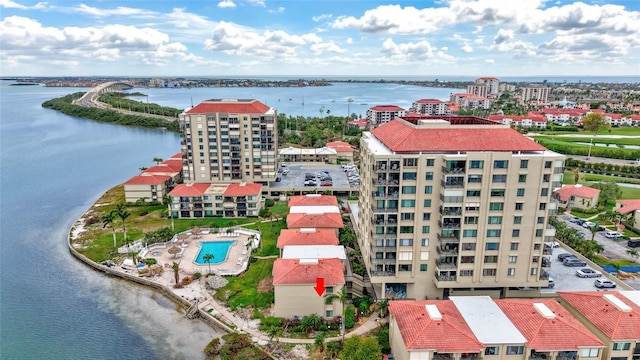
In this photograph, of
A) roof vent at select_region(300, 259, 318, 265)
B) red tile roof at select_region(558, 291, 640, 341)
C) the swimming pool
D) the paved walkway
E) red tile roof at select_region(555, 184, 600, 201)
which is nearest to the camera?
red tile roof at select_region(558, 291, 640, 341)

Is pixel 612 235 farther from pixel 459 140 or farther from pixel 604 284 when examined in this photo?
pixel 459 140

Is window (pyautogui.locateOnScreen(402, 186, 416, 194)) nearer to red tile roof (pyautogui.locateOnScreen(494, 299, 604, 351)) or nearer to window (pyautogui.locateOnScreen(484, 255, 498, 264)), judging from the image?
window (pyautogui.locateOnScreen(484, 255, 498, 264))

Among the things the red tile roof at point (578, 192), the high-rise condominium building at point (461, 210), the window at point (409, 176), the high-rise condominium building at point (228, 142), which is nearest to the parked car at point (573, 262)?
the high-rise condominium building at point (461, 210)

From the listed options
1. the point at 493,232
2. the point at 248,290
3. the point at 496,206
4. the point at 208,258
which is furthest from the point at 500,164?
the point at 208,258

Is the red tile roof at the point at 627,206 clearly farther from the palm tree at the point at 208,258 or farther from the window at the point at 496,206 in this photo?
the palm tree at the point at 208,258

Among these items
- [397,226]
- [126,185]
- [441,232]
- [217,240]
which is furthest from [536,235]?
[126,185]

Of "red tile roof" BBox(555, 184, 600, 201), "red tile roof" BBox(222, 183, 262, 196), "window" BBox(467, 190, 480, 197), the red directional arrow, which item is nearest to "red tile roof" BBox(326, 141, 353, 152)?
"red tile roof" BBox(222, 183, 262, 196)

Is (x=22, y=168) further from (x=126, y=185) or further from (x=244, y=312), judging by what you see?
(x=244, y=312)
